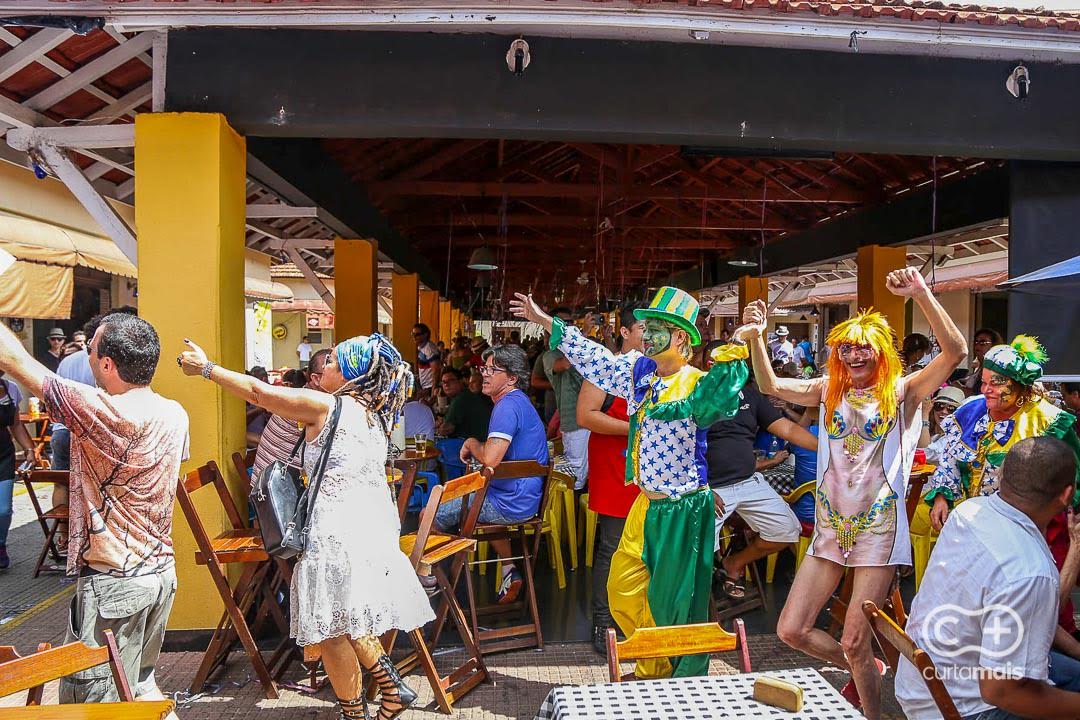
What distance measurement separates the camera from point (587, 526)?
208 inches

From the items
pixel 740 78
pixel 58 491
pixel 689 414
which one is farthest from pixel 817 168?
pixel 58 491

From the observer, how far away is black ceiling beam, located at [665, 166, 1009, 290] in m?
6.81

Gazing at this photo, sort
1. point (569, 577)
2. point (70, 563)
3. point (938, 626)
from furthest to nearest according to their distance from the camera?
point (569, 577) → point (70, 563) → point (938, 626)

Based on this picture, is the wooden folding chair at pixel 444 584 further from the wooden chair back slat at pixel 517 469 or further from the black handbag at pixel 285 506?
the black handbag at pixel 285 506

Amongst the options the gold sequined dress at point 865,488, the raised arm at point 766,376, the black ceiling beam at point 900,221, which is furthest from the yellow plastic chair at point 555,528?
the black ceiling beam at point 900,221

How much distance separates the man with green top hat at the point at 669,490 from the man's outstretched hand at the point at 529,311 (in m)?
0.44

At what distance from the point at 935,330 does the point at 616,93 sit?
243cm

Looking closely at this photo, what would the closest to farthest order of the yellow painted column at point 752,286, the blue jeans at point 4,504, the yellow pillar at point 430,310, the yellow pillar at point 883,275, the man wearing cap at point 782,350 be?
the blue jeans at point 4,504
the yellow pillar at point 883,275
the yellow painted column at point 752,286
the man wearing cap at point 782,350
the yellow pillar at point 430,310

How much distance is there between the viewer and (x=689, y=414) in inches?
118

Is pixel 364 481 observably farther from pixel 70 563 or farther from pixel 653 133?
pixel 653 133

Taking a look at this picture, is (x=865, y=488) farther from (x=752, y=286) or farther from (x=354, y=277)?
(x=752, y=286)

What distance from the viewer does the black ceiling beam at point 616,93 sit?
4.21 metres

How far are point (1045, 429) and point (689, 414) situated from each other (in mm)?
1563

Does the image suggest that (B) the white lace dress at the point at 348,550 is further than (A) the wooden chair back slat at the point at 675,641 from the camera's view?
Yes
